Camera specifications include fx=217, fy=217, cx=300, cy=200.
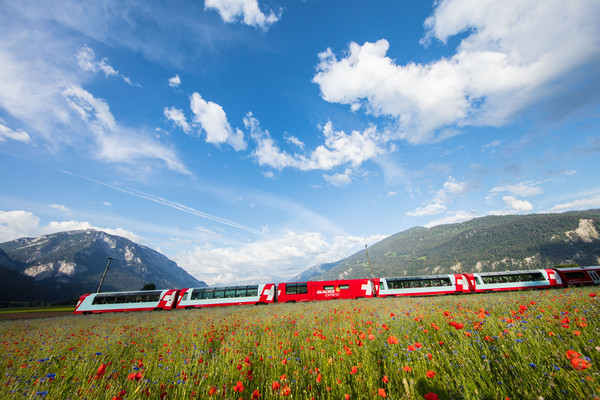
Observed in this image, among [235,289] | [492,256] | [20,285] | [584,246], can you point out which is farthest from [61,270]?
[584,246]

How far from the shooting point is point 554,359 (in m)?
2.51

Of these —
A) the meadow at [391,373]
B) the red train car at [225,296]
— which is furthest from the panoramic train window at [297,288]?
the meadow at [391,373]

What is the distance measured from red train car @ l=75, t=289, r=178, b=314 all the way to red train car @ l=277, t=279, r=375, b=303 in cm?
1514

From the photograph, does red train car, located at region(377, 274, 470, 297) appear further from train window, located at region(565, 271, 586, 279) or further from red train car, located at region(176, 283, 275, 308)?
red train car, located at region(176, 283, 275, 308)

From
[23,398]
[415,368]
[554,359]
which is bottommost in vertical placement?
[23,398]

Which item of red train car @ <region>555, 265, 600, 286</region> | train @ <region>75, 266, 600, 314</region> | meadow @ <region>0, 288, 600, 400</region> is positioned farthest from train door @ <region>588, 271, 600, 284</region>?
meadow @ <region>0, 288, 600, 400</region>

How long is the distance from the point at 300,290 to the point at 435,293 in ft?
55.5

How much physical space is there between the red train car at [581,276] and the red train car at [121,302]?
47.8m

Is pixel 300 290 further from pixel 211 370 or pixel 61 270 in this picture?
pixel 61 270

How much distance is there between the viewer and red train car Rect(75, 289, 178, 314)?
27.2 m

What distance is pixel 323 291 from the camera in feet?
94.5

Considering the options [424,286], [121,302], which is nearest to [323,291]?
[424,286]

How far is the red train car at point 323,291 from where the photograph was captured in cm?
2870

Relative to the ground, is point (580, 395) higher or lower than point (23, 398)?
higher
